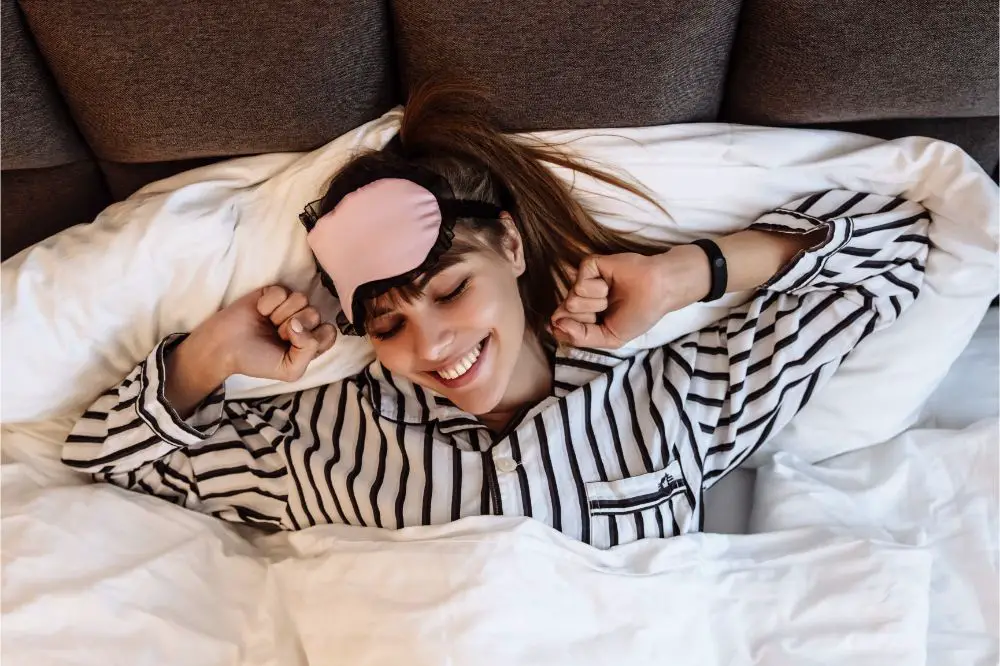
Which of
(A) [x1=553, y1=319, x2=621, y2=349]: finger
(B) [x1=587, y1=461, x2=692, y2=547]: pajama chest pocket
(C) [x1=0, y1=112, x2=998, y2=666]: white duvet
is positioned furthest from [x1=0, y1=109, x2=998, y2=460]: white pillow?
(B) [x1=587, y1=461, x2=692, y2=547]: pajama chest pocket

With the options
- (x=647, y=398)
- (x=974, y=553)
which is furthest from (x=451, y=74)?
(x=974, y=553)

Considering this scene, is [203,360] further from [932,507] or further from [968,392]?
[968,392]

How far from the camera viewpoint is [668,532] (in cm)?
97

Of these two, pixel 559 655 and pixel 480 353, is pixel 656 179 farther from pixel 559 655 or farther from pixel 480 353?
pixel 559 655

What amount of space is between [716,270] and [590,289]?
0.57 ft

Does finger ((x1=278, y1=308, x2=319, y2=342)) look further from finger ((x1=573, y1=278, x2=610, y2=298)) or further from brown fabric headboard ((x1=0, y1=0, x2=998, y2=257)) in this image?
finger ((x1=573, y1=278, x2=610, y2=298))

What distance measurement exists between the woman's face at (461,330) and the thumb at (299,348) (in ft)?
0.34

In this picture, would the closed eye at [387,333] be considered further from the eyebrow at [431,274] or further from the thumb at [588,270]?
the thumb at [588,270]

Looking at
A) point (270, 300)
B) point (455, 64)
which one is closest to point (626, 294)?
point (455, 64)

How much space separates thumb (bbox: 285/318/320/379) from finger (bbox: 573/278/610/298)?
36 cm

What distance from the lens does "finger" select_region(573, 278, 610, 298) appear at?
937 millimetres

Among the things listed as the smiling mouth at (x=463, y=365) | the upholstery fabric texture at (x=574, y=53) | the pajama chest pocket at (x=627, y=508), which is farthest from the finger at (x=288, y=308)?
the pajama chest pocket at (x=627, y=508)

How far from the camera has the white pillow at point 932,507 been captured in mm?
940

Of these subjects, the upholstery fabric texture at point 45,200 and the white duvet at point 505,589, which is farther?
the upholstery fabric texture at point 45,200
